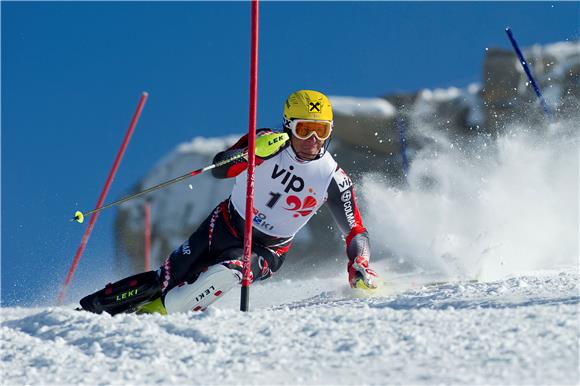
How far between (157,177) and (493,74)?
9912 mm

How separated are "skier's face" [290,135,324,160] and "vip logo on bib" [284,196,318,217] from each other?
0.27 m

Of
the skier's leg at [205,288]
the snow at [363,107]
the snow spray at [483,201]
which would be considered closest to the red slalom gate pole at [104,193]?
the snow spray at [483,201]

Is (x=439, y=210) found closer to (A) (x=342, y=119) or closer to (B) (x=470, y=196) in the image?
→ (B) (x=470, y=196)

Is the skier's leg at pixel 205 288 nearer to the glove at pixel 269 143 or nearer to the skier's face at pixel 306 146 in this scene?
the glove at pixel 269 143

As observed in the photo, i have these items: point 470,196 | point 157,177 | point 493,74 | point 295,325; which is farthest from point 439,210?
point 157,177

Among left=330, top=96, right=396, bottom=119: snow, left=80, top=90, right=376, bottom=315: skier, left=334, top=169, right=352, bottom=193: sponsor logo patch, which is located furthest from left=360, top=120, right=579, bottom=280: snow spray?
left=330, top=96, right=396, bottom=119: snow

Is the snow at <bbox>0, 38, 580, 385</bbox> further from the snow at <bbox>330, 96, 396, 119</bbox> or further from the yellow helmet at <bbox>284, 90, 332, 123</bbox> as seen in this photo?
the snow at <bbox>330, 96, 396, 119</bbox>

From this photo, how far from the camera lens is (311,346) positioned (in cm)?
323

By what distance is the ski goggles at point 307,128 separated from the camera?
5.57 metres

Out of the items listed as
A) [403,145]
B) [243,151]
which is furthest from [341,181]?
[403,145]

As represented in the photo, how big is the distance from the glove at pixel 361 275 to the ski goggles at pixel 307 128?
836 millimetres

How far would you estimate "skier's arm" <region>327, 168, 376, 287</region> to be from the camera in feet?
18.7

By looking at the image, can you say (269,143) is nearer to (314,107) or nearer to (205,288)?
(314,107)

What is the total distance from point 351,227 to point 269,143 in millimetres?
968
